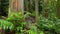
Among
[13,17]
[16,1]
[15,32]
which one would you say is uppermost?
[16,1]

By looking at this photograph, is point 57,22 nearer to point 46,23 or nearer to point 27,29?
point 46,23

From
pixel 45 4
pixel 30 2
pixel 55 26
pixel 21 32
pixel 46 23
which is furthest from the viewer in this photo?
pixel 30 2

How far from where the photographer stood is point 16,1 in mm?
8227

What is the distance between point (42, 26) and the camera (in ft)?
25.5

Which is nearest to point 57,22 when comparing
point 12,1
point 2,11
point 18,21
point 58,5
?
point 58,5

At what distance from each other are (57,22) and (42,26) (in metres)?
0.74

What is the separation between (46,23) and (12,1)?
2014 millimetres

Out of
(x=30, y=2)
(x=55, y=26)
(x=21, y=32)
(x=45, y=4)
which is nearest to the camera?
(x=21, y=32)

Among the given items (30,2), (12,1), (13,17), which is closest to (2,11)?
(30,2)

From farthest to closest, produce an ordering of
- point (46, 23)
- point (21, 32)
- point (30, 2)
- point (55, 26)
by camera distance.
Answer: point (30, 2) < point (46, 23) < point (55, 26) < point (21, 32)

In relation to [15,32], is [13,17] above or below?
above

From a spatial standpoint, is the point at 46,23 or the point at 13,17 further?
the point at 46,23

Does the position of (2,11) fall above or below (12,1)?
below

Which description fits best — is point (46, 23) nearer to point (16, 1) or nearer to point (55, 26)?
point (55, 26)
